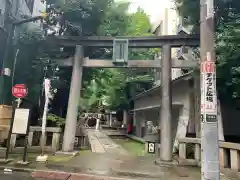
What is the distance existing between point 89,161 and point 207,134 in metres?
6.19

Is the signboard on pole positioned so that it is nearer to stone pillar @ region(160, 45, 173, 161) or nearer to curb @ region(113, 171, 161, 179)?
curb @ region(113, 171, 161, 179)

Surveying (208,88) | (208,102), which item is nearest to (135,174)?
(208,102)

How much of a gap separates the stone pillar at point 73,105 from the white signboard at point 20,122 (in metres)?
2.76

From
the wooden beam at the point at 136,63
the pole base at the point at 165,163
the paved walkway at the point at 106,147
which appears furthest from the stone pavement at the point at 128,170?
the wooden beam at the point at 136,63

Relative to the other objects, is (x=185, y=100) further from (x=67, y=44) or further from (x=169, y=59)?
(x=67, y=44)

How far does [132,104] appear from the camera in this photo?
2764 cm

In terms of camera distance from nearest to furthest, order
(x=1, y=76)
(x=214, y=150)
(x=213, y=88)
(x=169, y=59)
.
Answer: (x=214, y=150) < (x=213, y=88) < (x=169, y=59) < (x=1, y=76)

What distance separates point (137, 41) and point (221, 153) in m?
6.30

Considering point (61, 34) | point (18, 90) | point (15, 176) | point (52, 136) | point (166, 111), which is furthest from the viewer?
point (61, 34)

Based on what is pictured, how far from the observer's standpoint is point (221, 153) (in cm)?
891

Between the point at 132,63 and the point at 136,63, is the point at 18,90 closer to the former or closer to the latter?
the point at 132,63

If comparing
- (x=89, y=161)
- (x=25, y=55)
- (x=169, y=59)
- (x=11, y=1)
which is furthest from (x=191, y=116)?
(x=11, y=1)

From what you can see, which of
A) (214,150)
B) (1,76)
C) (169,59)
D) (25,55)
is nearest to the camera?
(214,150)

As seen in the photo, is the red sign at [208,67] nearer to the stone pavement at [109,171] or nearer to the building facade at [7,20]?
the stone pavement at [109,171]
